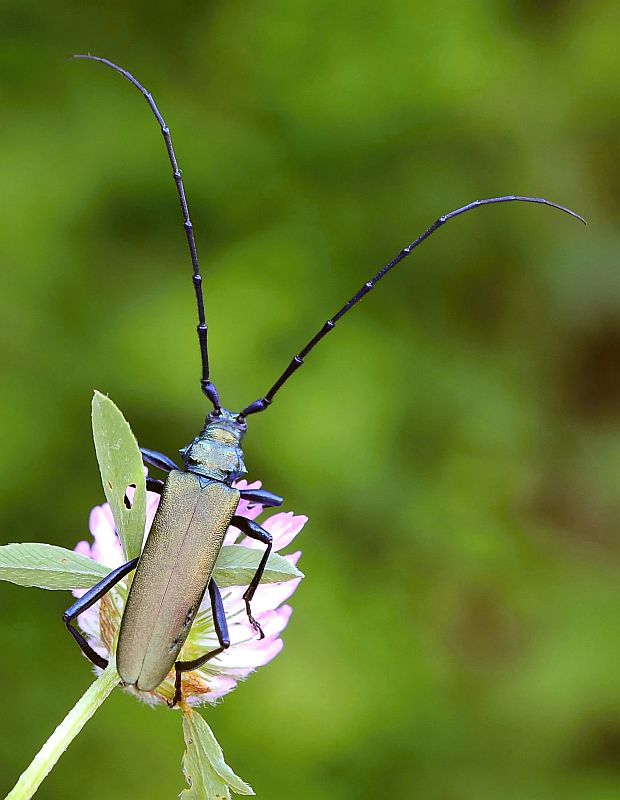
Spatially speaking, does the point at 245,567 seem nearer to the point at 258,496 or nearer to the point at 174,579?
the point at 174,579

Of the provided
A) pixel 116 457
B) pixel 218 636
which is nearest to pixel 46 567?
pixel 116 457

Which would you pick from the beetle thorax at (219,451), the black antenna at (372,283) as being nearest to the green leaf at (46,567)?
the beetle thorax at (219,451)

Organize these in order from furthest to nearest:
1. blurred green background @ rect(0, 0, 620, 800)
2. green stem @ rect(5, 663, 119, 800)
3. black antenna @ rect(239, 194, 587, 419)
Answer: blurred green background @ rect(0, 0, 620, 800) → black antenna @ rect(239, 194, 587, 419) → green stem @ rect(5, 663, 119, 800)

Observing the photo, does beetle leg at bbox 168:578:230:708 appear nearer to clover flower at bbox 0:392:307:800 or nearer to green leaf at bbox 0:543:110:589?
clover flower at bbox 0:392:307:800

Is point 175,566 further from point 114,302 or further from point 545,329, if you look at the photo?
point 545,329

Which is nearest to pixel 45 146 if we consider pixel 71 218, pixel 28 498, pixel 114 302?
pixel 71 218

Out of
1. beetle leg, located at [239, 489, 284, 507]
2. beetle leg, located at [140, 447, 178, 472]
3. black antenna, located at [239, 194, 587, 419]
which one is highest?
black antenna, located at [239, 194, 587, 419]

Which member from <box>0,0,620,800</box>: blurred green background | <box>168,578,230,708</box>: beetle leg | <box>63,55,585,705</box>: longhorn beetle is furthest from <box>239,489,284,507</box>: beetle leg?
<box>0,0,620,800</box>: blurred green background

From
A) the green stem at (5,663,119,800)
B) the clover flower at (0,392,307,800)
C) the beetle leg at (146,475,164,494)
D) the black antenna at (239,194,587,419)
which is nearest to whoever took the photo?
the green stem at (5,663,119,800)
